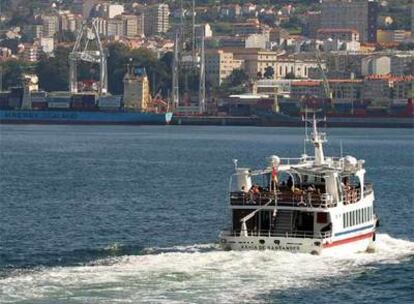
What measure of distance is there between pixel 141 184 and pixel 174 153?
37.8 metres

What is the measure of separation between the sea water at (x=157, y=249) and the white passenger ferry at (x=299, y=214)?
399 millimetres

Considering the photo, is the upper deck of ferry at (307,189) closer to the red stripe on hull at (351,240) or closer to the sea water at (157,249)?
the red stripe on hull at (351,240)

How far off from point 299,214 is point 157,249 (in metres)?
4.58

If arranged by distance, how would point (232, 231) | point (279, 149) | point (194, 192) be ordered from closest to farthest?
point (232, 231) → point (194, 192) → point (279, 149)

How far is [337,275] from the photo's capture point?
39.0 meters

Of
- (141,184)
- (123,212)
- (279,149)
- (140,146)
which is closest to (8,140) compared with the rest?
(140,146)

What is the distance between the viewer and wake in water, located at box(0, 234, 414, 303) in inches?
1396

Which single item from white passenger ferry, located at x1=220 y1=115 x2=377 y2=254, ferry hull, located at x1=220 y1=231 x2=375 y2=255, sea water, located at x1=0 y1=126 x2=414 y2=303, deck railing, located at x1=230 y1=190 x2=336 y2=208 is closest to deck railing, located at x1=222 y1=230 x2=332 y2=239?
white passenger ferry, located at x1=220 y1=115 x2=377 y2=254

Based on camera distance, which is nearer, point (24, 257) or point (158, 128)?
point (24, 257)

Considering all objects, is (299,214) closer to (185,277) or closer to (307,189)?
(307,189)

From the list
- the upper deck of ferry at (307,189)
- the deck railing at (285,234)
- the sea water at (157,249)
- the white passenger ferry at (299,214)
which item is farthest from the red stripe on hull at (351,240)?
the upper deck of ferry at (307,189)

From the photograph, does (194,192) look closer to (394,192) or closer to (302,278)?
(394,192)

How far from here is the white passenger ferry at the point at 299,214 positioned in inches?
1601

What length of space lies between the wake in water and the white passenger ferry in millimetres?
355
